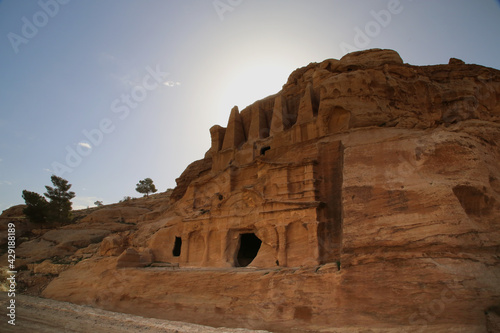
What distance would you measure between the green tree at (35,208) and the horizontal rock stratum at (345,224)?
53.6 feet

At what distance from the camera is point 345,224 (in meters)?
10.9

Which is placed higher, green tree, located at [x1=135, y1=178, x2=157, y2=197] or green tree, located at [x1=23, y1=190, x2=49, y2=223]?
green tree, located at [x1=135, y1=178, x2=157, y2=197]

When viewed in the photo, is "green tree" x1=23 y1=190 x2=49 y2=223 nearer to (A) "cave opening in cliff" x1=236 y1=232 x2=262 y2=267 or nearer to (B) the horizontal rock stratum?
(B) the horizontal rock stratum

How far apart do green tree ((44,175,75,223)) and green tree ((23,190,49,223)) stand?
0.61 meters

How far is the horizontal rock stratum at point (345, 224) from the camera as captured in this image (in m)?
8.78

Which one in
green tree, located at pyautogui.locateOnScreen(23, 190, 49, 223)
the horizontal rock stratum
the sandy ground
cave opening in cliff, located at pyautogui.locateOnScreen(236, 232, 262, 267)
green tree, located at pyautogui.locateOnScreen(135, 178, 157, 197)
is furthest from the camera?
green tree, located at pyautogui.locateOnScreen(135, 178, 157, 197)

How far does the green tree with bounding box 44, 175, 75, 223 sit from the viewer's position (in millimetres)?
34172

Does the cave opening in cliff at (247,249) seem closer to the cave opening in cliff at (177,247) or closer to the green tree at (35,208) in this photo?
the cave opening in cliff at (177,247)

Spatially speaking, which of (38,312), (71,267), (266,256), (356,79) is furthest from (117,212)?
(356,79)

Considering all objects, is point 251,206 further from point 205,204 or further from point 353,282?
point 353,282

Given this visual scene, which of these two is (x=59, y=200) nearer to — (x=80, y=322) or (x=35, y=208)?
→ (x=35, y=208)

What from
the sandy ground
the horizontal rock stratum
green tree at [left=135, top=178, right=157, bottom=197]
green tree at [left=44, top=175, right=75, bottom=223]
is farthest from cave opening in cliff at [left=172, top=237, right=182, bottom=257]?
green tree at [left=135, top=178, right=157, bottom=197]

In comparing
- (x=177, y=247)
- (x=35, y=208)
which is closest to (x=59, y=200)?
(x=35, y=208)

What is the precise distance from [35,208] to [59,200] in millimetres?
3720
